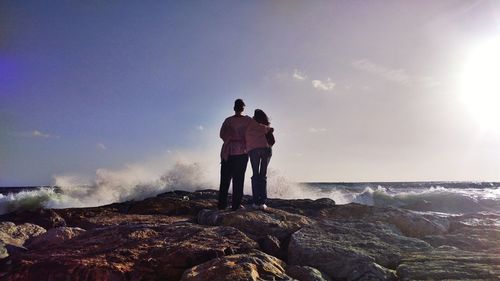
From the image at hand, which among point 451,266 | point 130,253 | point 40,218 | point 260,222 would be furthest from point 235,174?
point 451,266

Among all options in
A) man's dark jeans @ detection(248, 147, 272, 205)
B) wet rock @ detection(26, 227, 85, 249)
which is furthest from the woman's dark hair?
wet rock @ detection(26, 227, 85, 249)

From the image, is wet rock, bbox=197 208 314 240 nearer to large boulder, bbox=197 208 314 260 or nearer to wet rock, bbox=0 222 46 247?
large boulder, bbox=197 208 314 260

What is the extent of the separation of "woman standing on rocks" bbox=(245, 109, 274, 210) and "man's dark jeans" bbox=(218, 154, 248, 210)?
197mm

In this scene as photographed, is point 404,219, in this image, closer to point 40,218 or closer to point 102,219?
point 102,219

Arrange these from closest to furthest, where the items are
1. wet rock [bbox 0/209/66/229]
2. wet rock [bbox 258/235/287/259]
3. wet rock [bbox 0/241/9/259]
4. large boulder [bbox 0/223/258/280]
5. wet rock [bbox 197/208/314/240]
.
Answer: large boulder [bbox 0/223/258/280] < wet rock [bbox 0/241/9/259] < wet rock [bbox 258/235/287/259] < wet rock [bbox 197/208/314/240] < wet rock [bbox 0/209/66/229]

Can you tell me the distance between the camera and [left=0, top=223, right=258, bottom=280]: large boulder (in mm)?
3760

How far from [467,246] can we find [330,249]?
80.7 inches

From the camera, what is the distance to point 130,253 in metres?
4.25

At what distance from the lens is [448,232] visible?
248 inches

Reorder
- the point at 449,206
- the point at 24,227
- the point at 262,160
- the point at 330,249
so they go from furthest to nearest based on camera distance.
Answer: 1. the point at 449,206
2. the point at 262,160
3. the point at 24,227
4. the point at 330,249

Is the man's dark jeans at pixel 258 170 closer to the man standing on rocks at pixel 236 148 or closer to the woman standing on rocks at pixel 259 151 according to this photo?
the woman standing on rocks at pixel 259 151

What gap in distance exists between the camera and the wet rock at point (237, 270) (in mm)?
3564

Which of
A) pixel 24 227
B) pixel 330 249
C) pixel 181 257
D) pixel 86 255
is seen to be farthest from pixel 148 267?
pixel 24 227

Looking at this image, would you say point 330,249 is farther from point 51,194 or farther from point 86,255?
point 51,194
